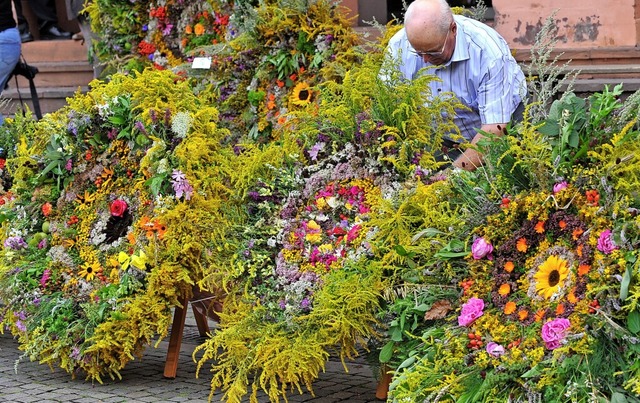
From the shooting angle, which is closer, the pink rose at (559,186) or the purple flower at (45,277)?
the pink rose at (559,186)

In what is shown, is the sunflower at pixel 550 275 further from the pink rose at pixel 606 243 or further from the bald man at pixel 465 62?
the bald man at pixel 465 62

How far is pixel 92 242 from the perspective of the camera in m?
4.87

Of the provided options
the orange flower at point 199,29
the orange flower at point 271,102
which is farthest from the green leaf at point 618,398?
the orange flower at point 199,29

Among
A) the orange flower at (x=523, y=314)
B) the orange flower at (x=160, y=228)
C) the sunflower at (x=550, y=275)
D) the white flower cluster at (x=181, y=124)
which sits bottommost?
the orange flower at (x=523, y=314)

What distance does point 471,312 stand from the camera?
356 cm

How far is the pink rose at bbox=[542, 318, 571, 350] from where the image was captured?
3.29 meters

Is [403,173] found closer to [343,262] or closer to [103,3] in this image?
[343,262]

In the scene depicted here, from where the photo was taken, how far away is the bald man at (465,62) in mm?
4535

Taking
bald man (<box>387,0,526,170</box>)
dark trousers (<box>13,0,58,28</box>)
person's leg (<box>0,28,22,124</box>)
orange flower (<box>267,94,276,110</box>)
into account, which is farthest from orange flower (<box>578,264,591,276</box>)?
dark trousers (<box>13,0,58,28</box>)

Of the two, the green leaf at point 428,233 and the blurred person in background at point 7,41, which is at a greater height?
the blurred person in background at point 7,41

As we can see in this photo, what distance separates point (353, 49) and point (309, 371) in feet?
6.51

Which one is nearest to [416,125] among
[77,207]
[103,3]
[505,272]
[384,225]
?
[384,225]

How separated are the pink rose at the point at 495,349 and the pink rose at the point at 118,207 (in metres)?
1.98

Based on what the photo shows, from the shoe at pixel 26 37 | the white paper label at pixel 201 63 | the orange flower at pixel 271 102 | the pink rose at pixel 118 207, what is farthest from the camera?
the shoe at pixel 26 37
